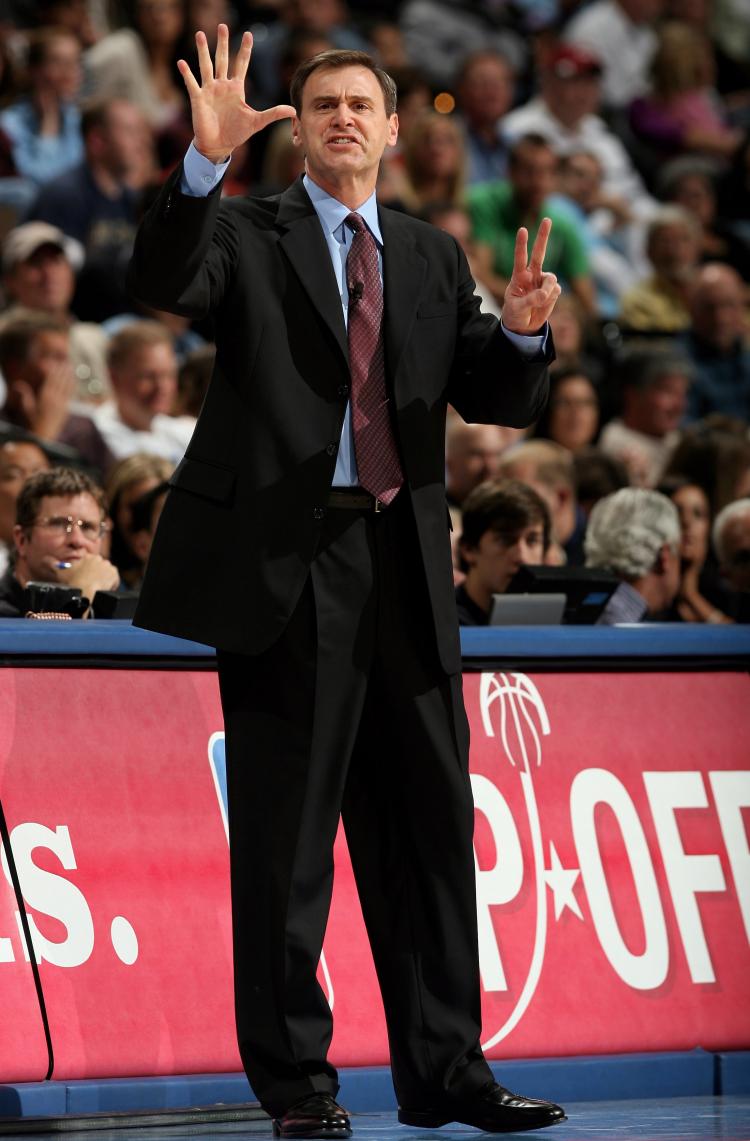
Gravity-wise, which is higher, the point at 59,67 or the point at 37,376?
the point at 59,67

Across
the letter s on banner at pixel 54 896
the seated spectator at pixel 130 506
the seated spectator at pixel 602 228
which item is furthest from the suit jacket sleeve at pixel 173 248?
the seated spectator at pixel 602 228

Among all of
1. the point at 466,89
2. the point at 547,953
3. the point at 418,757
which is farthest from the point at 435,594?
the point at 466,89

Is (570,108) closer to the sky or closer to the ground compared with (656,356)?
closer to the sky

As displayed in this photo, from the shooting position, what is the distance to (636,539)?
6.99 m

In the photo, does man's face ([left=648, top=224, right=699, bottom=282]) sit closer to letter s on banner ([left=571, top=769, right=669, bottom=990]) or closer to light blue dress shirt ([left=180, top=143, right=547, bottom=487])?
letter s on banner ([left=571, top=769, right=669, bottom=990])

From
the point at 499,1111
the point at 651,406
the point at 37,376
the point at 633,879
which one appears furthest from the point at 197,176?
the point at 651,406

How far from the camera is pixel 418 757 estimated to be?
3.91 metres

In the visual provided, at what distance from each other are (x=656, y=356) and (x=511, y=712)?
5.62 m

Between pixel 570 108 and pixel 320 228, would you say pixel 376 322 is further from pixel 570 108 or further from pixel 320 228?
pixel 570 108

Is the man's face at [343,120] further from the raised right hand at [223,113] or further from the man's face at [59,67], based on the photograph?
the man's face at [59,67]

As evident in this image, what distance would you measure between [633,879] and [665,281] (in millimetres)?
7722

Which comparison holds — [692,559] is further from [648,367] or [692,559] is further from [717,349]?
[717,349]

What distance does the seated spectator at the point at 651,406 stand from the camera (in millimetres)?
10023

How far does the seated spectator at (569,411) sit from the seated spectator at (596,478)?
81cm
